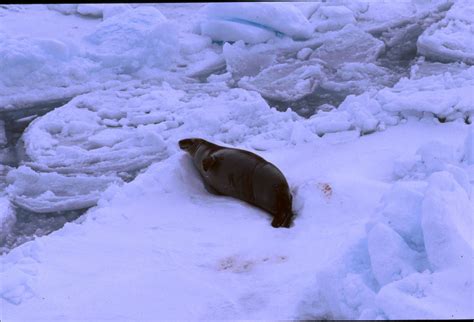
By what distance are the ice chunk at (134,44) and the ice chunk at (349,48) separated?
6.24ft

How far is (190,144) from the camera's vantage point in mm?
5602

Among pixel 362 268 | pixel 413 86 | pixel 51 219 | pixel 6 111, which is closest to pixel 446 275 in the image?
pixel 362 268

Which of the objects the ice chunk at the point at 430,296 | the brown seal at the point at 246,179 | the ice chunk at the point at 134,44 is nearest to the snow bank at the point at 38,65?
the ice chunk at the point at 134,44

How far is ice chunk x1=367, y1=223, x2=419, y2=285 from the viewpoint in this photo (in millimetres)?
2787

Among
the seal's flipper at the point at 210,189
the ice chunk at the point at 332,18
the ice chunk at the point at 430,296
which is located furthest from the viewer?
the ice chunk at the point at 332,18

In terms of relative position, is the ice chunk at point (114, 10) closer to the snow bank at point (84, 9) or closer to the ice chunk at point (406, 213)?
the snow bank at point (84, 9)

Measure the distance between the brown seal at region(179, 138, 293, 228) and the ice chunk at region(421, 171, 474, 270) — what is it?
4.30 ft

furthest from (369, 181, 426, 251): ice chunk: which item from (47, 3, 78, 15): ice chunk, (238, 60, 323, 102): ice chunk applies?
(47, 3, 78, 15): ice chunk

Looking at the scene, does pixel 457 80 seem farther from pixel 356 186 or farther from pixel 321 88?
pixel 356 186

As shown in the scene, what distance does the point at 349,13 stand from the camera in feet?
30.1

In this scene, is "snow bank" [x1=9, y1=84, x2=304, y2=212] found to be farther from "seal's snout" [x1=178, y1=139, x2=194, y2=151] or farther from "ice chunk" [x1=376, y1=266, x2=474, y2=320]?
"ice chunk" [x1=376, y1=266, x2=474, y2=320]

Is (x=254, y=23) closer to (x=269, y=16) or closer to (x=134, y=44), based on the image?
(x=269, y=16)

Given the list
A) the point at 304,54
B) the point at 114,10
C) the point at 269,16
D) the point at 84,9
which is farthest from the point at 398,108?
the point at 84,9

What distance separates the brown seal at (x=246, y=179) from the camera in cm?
438
